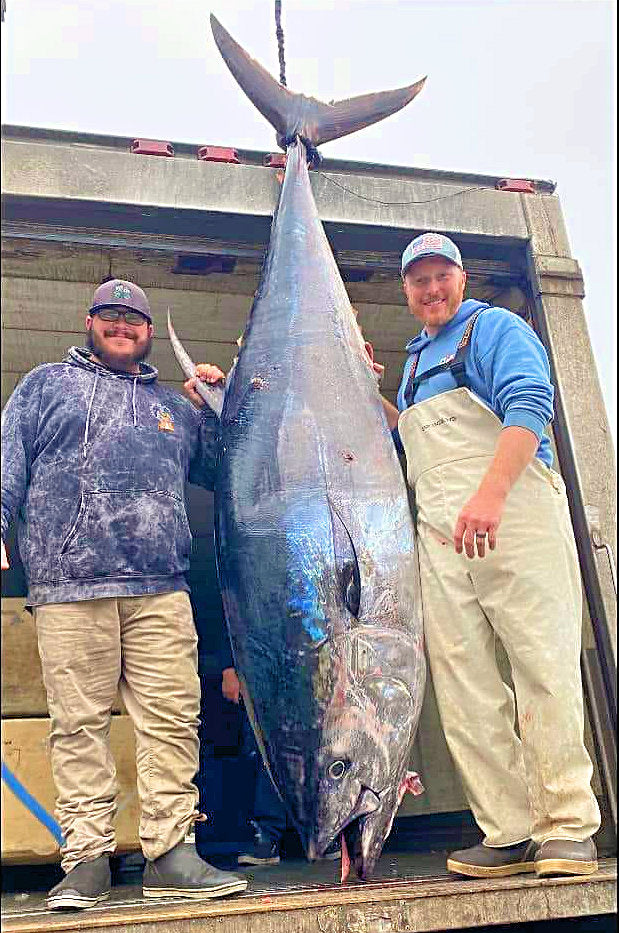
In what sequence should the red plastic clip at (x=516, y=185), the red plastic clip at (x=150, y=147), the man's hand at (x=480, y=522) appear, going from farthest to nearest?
the red plastic clip at (x=516, y=185) → the red plastic clip at (x=150, y=147) → the man's hand at (x=480, y=522)

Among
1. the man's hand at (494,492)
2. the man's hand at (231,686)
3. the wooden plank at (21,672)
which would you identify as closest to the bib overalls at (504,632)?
the man's hand at (494,492)

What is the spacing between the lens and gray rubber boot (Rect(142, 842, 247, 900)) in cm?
212

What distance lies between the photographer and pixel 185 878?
215 cm

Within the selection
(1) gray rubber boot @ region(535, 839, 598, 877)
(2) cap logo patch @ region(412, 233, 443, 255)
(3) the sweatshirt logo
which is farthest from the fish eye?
(2) cap logo patch @ region(412, 233, 443, 255)

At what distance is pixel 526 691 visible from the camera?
2.30 metres

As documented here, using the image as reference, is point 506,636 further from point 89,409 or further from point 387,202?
point 387,202

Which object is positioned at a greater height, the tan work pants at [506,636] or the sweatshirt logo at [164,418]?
the sweatshirt logo at [164,418]

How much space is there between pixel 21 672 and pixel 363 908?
177 centimetres

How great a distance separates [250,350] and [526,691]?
4.74 feet

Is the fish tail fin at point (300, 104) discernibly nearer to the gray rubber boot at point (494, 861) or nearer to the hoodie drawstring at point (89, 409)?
the hoodie drawstring at point (89, 409)

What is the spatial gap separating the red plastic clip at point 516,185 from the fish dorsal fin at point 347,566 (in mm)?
1763

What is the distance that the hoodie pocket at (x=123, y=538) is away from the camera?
239 centimetres

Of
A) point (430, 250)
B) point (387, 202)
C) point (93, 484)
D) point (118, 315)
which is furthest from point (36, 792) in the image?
point (387, 202)

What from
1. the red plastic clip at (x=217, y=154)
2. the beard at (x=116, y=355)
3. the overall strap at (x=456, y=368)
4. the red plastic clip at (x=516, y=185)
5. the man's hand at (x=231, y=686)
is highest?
the red plastic clip at (x=217, y=154)
